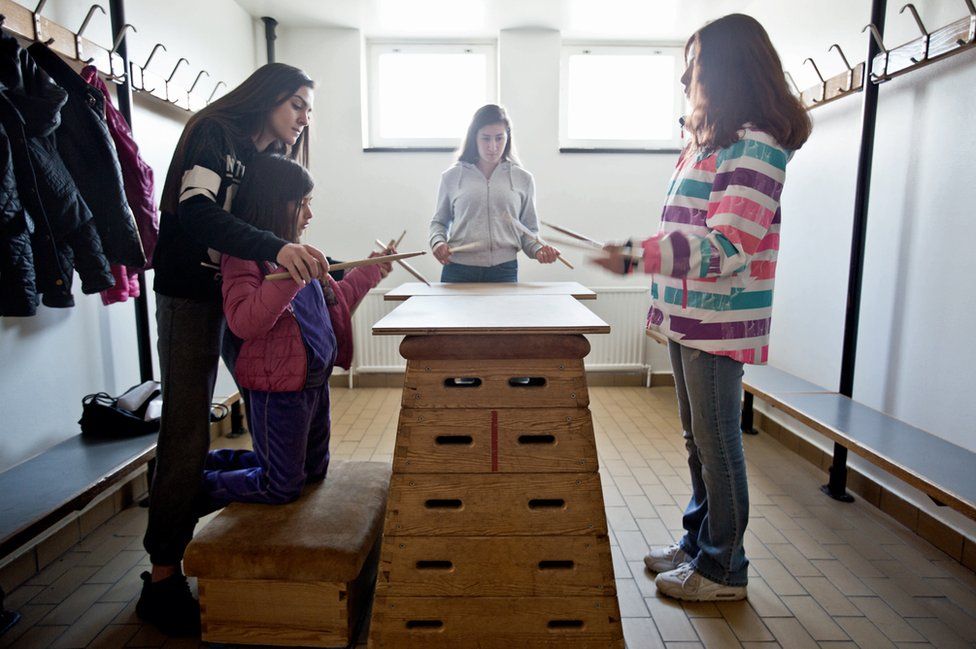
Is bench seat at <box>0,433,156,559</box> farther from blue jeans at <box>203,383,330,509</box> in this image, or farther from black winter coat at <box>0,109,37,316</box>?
black winter coat at <box>0,109,37,316</box>

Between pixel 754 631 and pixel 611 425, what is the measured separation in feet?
6.58

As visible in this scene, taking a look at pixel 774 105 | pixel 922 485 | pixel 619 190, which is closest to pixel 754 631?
pixel 922 485

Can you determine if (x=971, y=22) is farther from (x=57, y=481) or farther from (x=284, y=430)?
(x=57, y=481)

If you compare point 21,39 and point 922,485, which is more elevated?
point 21,39

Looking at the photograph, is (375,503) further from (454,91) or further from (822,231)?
(454,91)

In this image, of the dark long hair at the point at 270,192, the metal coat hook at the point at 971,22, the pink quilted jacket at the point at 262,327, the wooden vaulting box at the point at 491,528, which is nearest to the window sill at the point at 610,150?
the metal coat hook at the point at 971,22

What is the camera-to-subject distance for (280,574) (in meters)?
1.58

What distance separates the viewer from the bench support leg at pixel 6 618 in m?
1.76

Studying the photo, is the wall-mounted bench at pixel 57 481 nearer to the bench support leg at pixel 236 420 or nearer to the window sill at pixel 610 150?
the bench support leg at pixel 236 420

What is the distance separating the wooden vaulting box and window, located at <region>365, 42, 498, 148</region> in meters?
3.42

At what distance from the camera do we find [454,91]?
182 inches

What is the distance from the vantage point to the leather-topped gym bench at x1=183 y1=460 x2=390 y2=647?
157cm

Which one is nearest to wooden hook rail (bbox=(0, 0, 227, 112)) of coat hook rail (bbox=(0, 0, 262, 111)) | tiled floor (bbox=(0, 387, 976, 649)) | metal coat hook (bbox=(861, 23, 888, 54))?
coat hook rail (bbox=(0, 0, 262, 111))

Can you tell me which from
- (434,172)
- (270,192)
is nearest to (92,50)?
(270,192)
